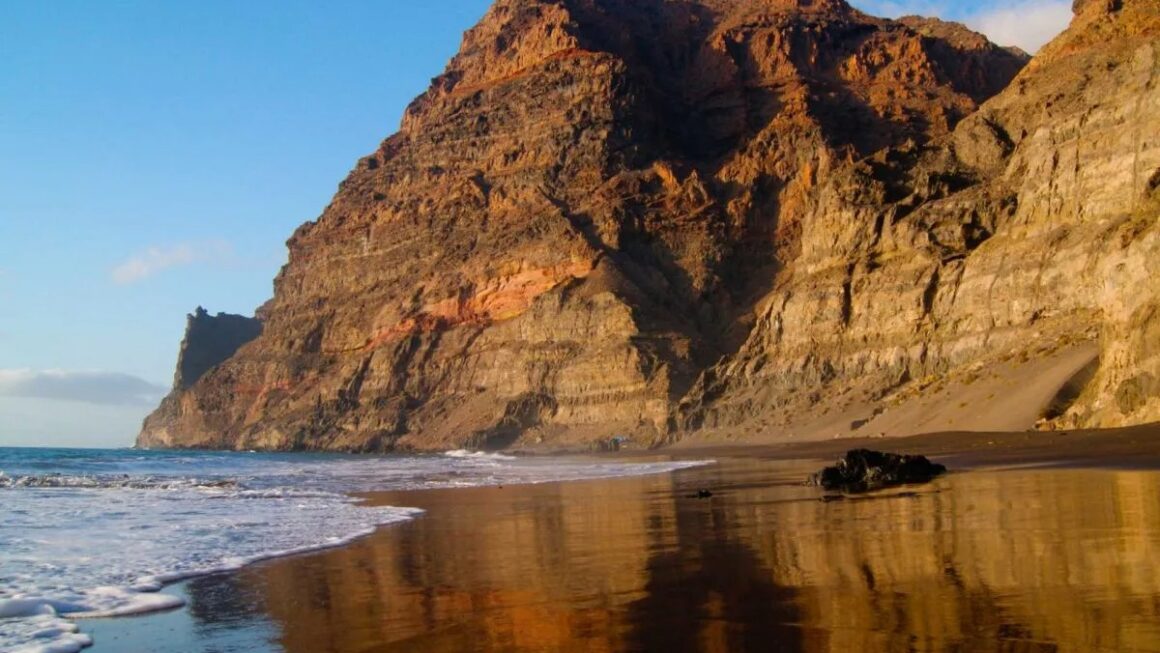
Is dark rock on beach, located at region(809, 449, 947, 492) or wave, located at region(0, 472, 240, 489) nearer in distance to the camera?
dark rock on beach, located at region(809, 449, 947, 492)

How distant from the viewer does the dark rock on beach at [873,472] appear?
719 inches

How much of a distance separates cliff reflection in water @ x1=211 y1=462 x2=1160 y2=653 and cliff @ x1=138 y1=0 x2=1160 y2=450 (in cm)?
1887

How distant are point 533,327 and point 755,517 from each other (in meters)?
76.5

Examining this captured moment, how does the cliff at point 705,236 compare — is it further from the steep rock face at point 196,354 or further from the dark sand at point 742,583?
the dark sand at point 742,583

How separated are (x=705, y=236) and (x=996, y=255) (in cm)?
4573

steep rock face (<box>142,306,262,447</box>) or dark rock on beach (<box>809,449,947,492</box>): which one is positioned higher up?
steep rock face (<box>142,306,262,447</box>)

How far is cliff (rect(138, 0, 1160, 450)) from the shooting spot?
43938 millimetres

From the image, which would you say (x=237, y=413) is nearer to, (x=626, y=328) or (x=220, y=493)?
(x=626, y=328)

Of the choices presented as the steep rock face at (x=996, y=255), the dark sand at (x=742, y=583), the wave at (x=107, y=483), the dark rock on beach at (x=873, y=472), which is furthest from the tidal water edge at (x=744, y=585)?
the wave at (x=107, y=483)

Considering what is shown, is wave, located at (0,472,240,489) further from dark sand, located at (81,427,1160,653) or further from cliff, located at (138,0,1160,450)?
cliff, located at (138,0,1160,450)

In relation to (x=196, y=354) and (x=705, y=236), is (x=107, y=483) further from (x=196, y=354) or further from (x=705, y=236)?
(x=196, y=354)

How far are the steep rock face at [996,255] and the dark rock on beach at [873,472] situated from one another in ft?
37.4

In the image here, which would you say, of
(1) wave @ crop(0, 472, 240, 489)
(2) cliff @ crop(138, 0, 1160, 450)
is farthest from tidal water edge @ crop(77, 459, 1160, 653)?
(1) wave @ crop(0, 472, 240, 489)

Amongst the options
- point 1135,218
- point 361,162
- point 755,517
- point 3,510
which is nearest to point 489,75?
point 361,162
